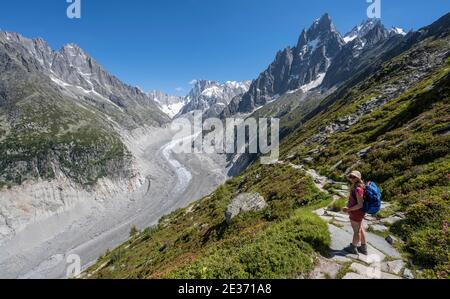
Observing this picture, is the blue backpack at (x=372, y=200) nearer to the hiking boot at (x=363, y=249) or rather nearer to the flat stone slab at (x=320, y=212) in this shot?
the hiking boot at (x=363, y=249)

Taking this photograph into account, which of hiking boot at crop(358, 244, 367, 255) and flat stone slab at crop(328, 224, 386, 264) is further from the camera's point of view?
hiking boot at crop(358, 244, 367, 255)

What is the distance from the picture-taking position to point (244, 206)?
18.4 meters

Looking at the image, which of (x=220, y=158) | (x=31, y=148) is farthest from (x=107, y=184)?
(x=220, y=158)

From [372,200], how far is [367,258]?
204 cm

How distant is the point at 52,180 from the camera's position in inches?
4218

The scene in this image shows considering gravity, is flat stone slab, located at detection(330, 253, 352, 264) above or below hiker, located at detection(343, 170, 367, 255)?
below

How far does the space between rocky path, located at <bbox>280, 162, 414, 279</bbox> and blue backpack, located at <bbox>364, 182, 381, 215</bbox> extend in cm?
164

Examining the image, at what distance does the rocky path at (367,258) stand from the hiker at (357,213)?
317 millimetres

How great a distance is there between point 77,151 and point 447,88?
444 ft

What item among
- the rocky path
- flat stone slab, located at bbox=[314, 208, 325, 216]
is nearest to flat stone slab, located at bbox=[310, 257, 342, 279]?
the rocky path

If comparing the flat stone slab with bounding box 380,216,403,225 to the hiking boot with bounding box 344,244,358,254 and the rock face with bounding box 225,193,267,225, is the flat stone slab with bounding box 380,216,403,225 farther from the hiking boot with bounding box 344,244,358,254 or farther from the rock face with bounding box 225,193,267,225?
the rock face with bounding box 225,193,267,225

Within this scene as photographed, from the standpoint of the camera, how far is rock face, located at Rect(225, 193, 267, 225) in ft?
59.2

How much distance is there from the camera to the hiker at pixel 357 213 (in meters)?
9.84
